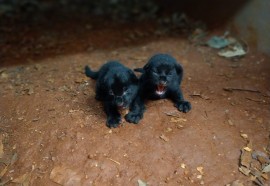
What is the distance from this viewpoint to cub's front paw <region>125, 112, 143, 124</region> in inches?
156

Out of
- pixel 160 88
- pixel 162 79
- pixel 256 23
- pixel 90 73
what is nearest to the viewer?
pixel 162 79

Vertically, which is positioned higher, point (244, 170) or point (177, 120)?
point (177, 120)

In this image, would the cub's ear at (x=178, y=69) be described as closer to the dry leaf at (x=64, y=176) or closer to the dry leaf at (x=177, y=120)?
the dry leaf at (x=177, y=120)

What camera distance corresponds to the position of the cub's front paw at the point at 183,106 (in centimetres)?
414

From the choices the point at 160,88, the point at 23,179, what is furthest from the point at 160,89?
the point at 23,179

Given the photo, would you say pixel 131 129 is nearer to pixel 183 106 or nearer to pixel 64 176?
pixel 183 106

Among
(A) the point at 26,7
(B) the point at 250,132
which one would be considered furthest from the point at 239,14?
(A) the point at 26,7

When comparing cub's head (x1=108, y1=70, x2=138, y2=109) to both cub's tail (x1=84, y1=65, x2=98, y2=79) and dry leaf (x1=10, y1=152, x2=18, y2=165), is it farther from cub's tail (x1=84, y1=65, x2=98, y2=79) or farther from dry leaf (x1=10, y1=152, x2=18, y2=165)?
dry leaf (x1=10, y1=152, x2=18, y2=165)

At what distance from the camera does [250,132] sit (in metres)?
3.98

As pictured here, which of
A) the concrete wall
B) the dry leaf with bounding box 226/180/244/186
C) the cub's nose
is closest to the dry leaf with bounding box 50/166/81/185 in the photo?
the cub's nose

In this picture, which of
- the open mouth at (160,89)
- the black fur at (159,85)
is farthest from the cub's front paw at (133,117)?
the open mouth at (160,89)

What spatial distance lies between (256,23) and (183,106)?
2.08 m

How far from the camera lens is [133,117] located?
399cm

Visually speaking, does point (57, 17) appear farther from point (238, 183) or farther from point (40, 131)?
point (238, 183)
